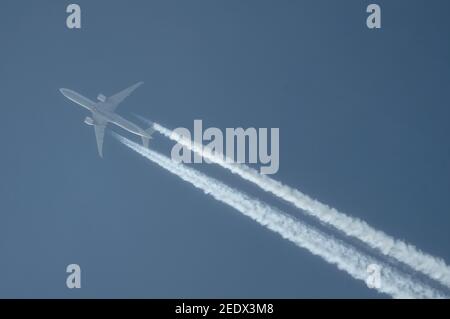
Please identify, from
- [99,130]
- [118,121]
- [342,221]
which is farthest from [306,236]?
[99,130]

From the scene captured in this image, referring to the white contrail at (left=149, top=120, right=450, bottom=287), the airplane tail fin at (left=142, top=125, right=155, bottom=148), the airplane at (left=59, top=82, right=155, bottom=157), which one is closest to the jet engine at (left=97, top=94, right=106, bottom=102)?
the airplane at (left=59, top=82, right=155, bottom=157)

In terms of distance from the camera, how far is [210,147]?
59781mm

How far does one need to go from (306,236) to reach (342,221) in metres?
2.75

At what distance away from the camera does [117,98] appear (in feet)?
217

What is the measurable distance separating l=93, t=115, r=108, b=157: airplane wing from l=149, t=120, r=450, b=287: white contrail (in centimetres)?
686

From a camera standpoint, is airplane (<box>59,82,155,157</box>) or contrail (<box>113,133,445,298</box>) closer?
contrail (<box>113,133,445,298</box>)

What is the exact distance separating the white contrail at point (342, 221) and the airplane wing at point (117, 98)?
21.1 feet

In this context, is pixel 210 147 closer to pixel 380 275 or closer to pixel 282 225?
pixel 282 225

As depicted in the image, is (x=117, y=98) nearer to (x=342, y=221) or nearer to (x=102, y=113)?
(x=102, y=113)

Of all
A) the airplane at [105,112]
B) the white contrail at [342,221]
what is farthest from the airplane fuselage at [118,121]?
the white contrail at [342,221]

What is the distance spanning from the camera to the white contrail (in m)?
47.9

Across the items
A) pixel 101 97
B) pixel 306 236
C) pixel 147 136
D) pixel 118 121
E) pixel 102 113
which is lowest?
pixel 306 236

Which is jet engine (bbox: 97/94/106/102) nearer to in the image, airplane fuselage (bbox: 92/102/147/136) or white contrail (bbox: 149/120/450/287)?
airplane fuselage (bbox: 92/102/147/136)
